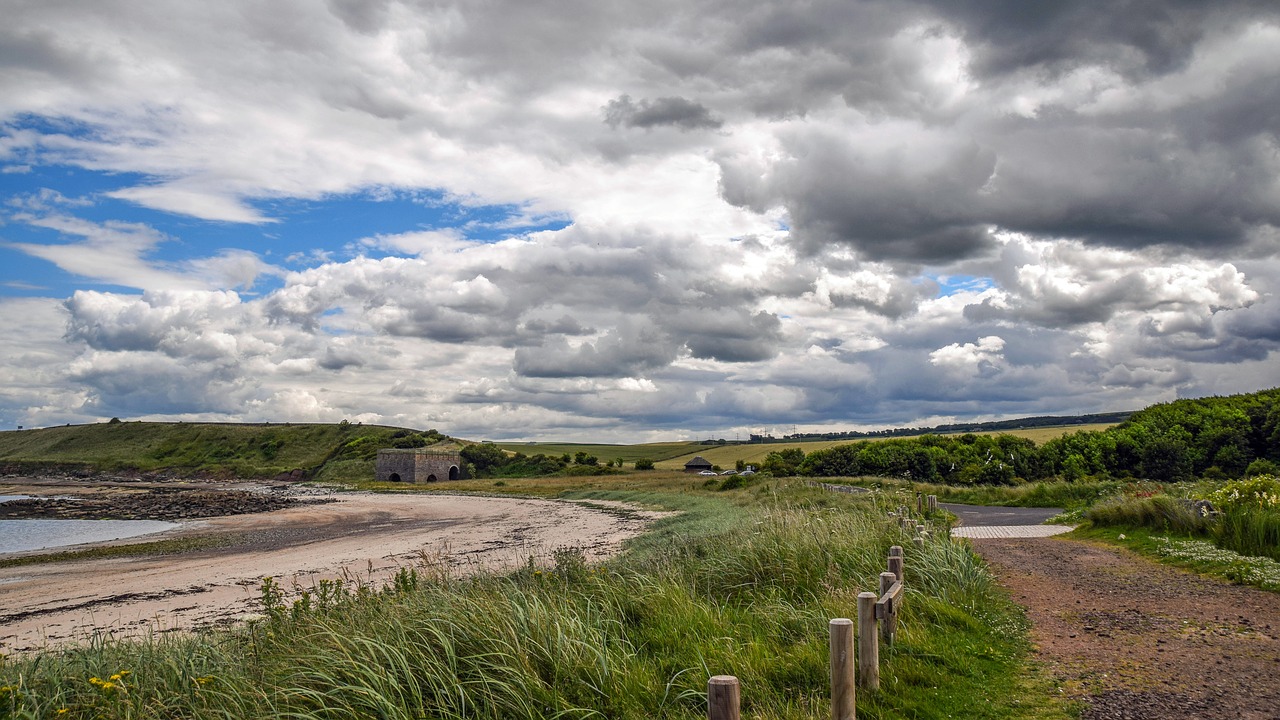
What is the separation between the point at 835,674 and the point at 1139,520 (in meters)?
16.4

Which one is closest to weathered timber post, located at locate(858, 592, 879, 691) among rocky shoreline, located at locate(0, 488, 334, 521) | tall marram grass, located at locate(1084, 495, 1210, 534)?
tall marram grass, located at locate(1084, 495, 1210, 534)

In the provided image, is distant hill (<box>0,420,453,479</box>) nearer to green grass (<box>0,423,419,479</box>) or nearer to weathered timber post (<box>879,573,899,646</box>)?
green grass (<box>0,423,419,479</box>)

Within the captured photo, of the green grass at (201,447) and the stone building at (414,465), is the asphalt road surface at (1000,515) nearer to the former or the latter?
the stone building at (414,465)

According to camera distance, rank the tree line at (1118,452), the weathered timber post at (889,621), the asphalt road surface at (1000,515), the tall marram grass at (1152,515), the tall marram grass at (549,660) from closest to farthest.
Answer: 1. the tall marram grass at (549,660)
2. the weathered timber post at (889,621)
3. the tall marram grass at (1152,515)
4. the asphalt road surface at (1000,515)
5. the tree line at (1118,452)

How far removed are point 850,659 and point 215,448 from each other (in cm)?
15323

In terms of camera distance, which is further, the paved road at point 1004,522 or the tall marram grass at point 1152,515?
the paved road at point 1004,522

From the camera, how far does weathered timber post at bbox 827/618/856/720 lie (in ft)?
17.0

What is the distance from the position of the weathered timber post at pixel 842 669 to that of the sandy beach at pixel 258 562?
19.7 feet

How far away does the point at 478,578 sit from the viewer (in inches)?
411

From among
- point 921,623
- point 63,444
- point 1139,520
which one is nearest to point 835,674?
point 921,623

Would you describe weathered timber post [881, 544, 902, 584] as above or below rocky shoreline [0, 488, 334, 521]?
above

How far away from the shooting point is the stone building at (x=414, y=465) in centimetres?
9650

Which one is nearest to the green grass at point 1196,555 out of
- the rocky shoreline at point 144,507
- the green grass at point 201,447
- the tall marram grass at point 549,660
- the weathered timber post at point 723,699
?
the tall marram grass at point 549,660

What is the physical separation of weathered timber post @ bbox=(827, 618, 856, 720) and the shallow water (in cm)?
4026
